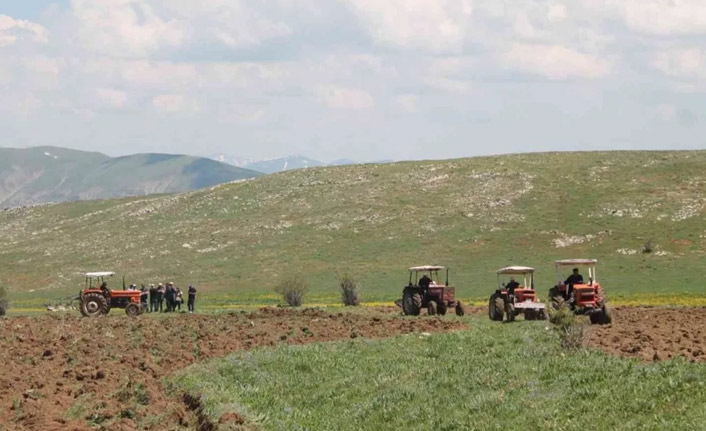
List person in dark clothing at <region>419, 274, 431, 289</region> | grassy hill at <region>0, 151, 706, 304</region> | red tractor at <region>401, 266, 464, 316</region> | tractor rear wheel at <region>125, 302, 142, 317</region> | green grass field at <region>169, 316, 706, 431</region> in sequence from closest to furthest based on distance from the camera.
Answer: green grass field at <region>169, 316, 706, 431</region>, red tractor at <region>401, 266, 464, 316</region>, person in dark clothing at <region>419, 274, 431, 289</region>, tractor rear wheel at <region>125, 302, 142, 317</region>, grassy hill at <region>0, 151, 706, 304</region>

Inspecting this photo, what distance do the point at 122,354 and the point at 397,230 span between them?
246 feet

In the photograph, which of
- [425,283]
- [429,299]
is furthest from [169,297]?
[429,299]

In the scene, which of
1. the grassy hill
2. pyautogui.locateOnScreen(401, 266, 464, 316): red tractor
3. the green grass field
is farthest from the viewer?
the grassy hill

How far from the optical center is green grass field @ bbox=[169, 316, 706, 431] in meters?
16.3

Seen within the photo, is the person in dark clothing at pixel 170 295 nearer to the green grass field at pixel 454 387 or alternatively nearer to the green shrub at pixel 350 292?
the green shrub at pixel 350 292

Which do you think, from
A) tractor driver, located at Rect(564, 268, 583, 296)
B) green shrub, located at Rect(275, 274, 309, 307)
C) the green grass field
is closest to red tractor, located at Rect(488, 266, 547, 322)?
tractor driver, located at Rect(564, 268, 583, 296)

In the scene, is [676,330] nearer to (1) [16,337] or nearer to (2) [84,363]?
(2) [84,363]

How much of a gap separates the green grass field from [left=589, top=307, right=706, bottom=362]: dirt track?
4.61 feet

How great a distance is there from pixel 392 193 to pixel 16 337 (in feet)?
281

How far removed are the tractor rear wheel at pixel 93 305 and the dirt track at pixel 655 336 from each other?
2920cm

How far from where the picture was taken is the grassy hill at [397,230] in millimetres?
87688

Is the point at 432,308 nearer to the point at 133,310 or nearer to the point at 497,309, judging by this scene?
the point at 497,309

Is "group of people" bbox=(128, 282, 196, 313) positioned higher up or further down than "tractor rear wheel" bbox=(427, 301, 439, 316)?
higher up

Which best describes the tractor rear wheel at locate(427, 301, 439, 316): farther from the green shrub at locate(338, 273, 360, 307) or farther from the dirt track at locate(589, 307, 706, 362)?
the green shrub at locate(338, 273, 360, 307)
